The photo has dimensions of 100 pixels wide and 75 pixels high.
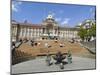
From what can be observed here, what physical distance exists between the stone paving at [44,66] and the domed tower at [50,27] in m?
0.33

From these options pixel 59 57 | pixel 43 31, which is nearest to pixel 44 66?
pixel 59 57

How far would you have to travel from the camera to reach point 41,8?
8.79 feet

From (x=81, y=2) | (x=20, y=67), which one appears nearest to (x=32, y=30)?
(x=20, y=67)

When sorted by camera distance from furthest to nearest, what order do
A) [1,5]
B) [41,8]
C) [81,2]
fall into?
1. [81,2]
2. [41,8]
3. [1,5]

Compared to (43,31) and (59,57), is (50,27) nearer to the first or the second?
(43,31)

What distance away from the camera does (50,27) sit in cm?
274

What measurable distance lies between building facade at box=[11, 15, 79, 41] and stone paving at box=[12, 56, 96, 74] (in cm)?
29

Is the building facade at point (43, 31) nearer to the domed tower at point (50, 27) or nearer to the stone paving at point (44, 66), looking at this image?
the domed tower at point (50, 27)

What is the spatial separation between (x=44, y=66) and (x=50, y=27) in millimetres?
511

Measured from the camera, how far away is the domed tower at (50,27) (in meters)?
2.70

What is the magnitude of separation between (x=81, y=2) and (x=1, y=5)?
3.55 feet

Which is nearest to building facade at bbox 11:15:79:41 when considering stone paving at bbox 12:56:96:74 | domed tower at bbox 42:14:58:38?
domed tower at bbox 42:14:58:38

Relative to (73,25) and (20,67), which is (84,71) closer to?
(73,25)

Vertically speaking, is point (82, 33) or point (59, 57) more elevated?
point (82, 33)
